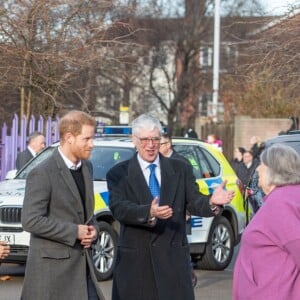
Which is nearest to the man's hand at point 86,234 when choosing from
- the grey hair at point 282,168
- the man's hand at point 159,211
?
the man's hand at point 159,211

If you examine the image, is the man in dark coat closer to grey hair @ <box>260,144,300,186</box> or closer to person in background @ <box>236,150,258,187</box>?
grey hair @ <box>260,144,300,186</box>

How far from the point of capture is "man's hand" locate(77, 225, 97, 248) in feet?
20.5

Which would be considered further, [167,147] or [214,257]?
[214,257]

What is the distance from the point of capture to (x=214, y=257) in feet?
44.5

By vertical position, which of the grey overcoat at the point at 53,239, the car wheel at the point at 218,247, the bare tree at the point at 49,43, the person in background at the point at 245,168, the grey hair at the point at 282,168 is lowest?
the car wheel at the point at 218,247

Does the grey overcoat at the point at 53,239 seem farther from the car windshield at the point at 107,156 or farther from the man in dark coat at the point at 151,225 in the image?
the car windshield at the point at 107,156

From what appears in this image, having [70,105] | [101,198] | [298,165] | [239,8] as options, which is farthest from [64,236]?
[239,8]

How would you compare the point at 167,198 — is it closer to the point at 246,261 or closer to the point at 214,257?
the point at 246,261

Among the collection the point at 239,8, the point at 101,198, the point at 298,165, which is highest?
the point at 239,8

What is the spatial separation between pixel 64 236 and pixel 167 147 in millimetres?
5508

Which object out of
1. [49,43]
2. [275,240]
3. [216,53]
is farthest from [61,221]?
[216,53]

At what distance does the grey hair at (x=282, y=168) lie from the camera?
18.0ft

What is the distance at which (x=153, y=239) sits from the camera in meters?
6.96

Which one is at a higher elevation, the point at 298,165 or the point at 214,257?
the point at 298,165
